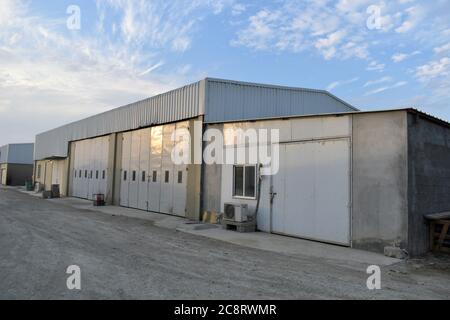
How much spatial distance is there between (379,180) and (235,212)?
5062mm

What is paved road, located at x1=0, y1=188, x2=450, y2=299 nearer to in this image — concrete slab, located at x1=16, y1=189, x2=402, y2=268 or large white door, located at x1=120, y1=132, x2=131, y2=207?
concrete slab, located at x1=16, y1=189, x2=402, y2=268

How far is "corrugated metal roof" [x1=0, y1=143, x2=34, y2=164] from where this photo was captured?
194 ft

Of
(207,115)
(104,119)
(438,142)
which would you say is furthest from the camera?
(104,119)

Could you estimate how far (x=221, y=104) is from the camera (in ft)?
52.9

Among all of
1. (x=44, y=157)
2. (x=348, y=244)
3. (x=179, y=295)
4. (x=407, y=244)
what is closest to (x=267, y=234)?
(x=348, y=244)

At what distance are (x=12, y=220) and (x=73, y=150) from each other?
18596mm

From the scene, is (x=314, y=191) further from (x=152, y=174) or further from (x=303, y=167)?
(x=152, y=174)

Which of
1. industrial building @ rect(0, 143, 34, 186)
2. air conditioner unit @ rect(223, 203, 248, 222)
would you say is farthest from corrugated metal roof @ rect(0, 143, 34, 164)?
air conditioner unit @ rect(223, 203, 248, 222)

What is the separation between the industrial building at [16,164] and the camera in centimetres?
5896

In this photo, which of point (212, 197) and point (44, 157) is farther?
point (44, 157)

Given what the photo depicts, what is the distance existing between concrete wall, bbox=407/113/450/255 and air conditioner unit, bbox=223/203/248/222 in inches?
211

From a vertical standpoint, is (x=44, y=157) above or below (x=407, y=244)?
above

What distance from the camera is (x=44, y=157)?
39.8 metres
